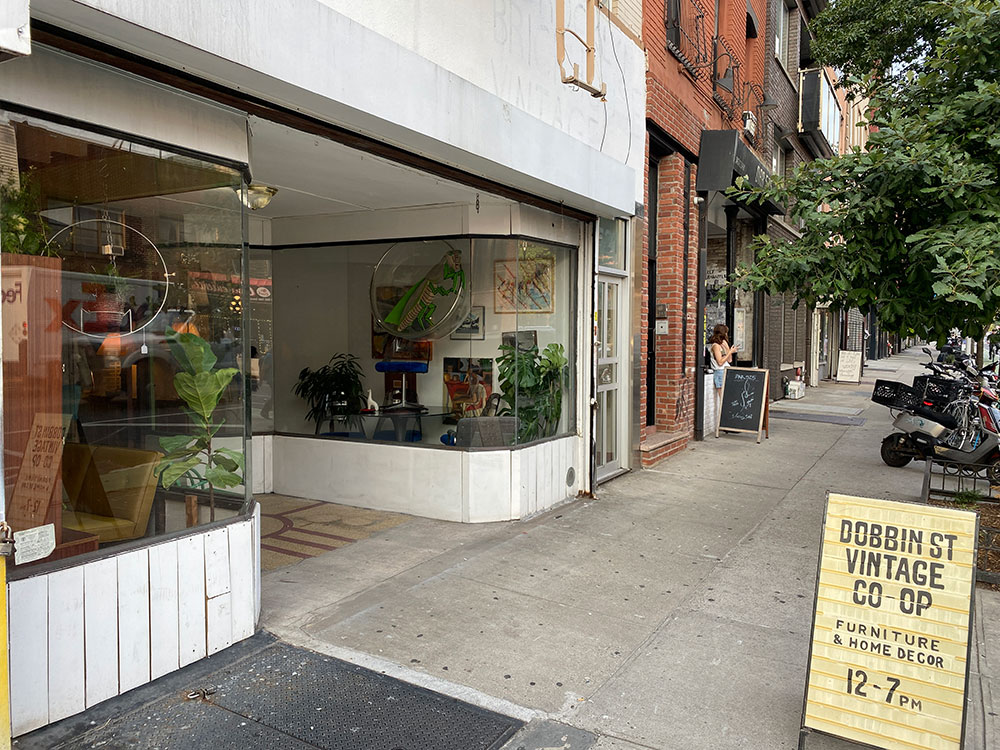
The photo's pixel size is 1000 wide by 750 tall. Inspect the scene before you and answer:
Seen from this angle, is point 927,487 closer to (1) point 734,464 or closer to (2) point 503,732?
(1) point 734,464

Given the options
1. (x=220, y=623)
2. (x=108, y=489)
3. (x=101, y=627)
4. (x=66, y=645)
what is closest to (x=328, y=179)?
(x=108, y=489)

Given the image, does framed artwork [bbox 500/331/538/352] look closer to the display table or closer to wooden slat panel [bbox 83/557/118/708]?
the display table

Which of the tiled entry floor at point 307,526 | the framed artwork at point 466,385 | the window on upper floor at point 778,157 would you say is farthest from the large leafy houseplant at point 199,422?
the window on upper floor at point 778,157

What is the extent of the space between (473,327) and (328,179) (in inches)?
75.5

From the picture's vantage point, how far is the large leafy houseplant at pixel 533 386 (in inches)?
268

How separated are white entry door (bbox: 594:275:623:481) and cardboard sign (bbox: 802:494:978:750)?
455 centimetres

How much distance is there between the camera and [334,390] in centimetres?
733

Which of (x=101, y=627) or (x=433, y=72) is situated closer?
(x=101, y=627)

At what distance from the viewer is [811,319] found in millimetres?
20844

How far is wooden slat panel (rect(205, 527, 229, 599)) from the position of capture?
377 centimetres

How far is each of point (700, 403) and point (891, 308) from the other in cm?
579

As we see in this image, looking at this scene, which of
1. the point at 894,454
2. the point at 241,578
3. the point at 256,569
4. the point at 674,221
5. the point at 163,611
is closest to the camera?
the point at 163,611

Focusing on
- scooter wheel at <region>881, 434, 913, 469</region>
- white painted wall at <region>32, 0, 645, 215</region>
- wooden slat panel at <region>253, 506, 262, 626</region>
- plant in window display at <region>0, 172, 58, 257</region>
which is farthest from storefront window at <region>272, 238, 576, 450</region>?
scooter wheel at <region>881, 434, 913, 469</region>

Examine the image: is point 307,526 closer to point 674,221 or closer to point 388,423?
point 388,423
